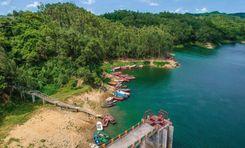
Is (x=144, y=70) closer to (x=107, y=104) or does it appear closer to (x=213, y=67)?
(x=213, y=67)

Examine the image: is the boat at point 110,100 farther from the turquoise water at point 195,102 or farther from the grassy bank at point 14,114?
the grassy bank at point 14,114

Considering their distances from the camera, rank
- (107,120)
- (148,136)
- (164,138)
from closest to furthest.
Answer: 1. (148,136)
2. (164,138)
3. (107,120)

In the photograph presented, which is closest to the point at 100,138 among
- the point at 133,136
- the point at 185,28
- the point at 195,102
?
the point at 133,136

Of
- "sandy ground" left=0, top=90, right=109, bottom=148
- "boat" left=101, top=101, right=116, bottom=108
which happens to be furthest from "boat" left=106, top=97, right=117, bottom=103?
"sandy ground" left=0, top=90, right=109, bottom=148

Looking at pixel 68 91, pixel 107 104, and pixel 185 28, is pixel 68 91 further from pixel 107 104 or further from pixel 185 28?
pixel 185 28

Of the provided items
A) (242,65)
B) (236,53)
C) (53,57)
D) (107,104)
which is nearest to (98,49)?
(53,57)
